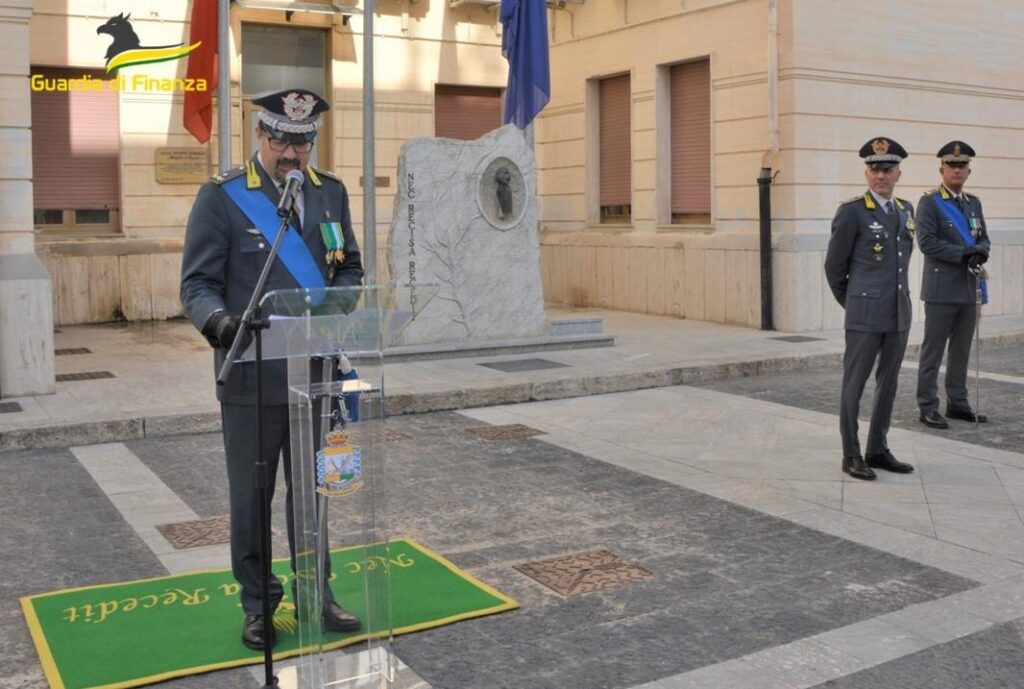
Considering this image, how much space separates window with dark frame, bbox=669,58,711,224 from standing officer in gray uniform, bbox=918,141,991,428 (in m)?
6.68

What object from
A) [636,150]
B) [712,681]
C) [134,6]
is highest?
[134,6]

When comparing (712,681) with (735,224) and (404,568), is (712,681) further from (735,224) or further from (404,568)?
Answer: (735,224)

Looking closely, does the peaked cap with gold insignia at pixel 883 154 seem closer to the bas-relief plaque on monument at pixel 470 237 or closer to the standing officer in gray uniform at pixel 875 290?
the standing officer in gray uniform at pixel 875 290

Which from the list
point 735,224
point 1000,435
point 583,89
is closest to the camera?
point 1000,435

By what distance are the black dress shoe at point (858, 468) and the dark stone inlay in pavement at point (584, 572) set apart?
2.15 m

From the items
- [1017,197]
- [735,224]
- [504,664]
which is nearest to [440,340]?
[735,224]

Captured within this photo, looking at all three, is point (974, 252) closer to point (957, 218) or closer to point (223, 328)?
point (957, 218)

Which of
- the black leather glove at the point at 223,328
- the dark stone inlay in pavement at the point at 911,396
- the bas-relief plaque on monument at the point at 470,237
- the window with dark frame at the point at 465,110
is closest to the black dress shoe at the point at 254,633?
the black leather glove at the point at 223,328

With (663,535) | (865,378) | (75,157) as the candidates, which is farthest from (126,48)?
(663,535)

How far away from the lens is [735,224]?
14.9m

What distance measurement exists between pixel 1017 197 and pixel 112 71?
490 inches

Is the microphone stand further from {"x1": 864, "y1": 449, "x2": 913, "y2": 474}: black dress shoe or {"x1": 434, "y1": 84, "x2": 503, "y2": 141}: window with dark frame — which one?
{"x1": 434, "y1": 84, "x2": 503, "y2": 141}: window with dark frame

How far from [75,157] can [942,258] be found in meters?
11.2

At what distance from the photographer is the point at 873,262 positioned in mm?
7121
